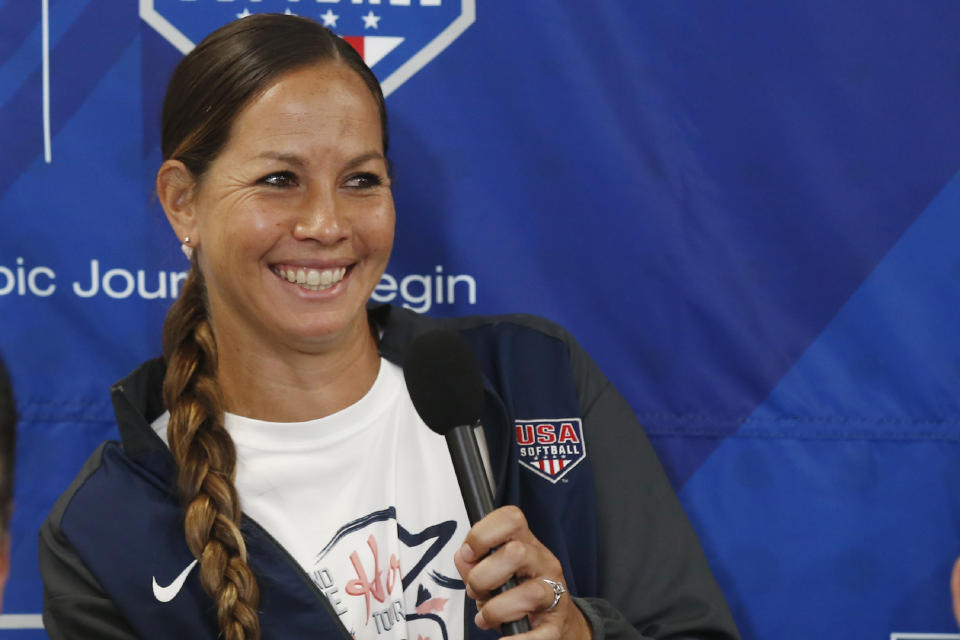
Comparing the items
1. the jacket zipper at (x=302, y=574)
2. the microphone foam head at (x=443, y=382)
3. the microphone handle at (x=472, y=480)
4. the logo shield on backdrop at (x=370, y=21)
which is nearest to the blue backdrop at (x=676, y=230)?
the logo shield on backdrop at (x=370, y=21)

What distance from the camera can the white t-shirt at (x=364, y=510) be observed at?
124cm

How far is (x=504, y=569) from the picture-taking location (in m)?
0.83

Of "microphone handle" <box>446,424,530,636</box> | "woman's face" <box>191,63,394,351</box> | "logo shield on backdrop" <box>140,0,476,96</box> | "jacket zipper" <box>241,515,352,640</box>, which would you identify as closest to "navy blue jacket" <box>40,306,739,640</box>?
"jacket zipper" <box>241,515,352,640</box>

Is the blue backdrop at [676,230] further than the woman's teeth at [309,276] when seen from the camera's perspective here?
Yes

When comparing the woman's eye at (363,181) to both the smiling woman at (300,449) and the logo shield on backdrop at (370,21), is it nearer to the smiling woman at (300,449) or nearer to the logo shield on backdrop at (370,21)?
the smiling woman at (300,449)

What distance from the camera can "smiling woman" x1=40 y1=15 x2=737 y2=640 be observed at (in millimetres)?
1206

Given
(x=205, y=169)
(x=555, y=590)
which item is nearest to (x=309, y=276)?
(x=205, y=169)

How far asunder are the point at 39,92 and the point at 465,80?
24.4 inches

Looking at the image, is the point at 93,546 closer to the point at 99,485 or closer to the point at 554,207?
the point at 99,485

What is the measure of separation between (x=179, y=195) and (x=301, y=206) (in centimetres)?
19

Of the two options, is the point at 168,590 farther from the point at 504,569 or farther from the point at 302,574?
the point at 504,569

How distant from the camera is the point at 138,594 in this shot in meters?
1.20

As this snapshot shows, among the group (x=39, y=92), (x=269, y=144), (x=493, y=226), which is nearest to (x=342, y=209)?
(x=269, y=144)

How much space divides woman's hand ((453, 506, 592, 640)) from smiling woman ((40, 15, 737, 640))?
27 centimetres
